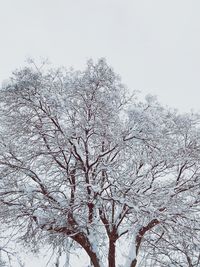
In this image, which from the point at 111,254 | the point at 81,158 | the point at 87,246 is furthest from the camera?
the point at 111,254

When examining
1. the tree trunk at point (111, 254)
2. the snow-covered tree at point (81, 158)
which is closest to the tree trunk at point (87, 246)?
A: the snow-covered tree at point (81, 158)

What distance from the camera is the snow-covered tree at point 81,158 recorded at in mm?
8336

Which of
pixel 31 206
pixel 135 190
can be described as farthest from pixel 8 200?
pixel 135 190

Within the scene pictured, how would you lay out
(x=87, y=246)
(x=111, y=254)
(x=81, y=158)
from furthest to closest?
(x=111, y=254), (x=87, y=246), (x=81, y=158)

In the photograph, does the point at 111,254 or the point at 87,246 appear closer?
the point at 87,246

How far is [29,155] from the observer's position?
28.6 feet

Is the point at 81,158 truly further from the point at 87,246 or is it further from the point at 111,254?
the point at 111,254

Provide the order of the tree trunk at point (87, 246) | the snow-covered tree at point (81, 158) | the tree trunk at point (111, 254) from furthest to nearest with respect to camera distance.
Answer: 1. the tree trunk at point (111, 254)
2. the tree trunk at point (87, 246)
3. the snow-covered tree at point (81, 158)

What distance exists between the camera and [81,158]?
8.82 meters

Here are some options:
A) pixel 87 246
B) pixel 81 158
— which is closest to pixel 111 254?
pixel 87 246

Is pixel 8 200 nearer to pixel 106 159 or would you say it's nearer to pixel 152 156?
pixel 106 159

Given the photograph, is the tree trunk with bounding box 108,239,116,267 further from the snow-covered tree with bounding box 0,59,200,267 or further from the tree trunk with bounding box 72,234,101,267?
the tree trunk with bounding box 72,234,101,267

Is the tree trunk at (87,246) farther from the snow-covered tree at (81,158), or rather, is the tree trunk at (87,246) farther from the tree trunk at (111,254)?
the tree trunk at (111,254)

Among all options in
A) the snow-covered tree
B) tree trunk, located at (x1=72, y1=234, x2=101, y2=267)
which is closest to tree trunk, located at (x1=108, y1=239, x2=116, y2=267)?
the snow-covered tree
